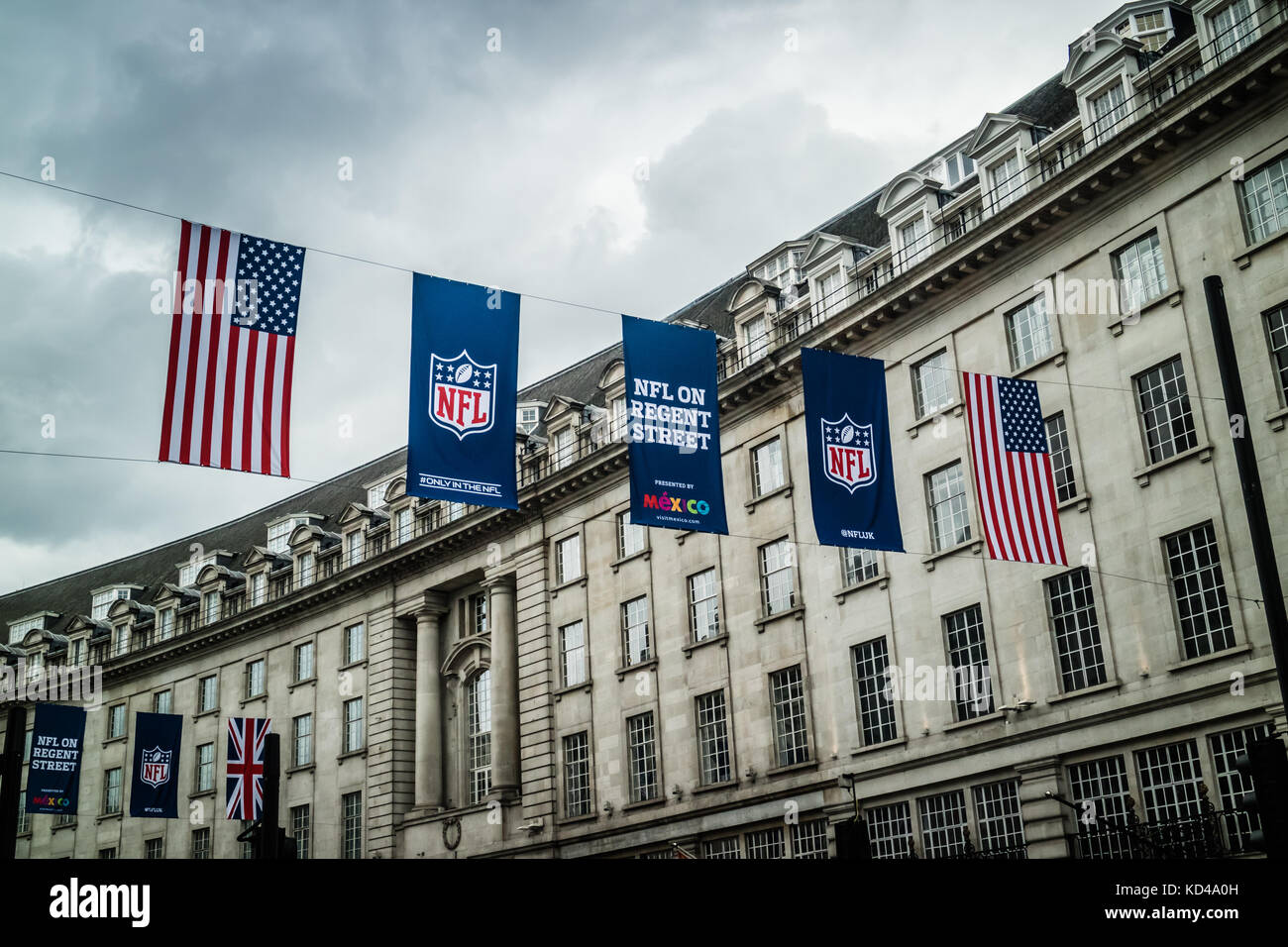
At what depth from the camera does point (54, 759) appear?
133 feet

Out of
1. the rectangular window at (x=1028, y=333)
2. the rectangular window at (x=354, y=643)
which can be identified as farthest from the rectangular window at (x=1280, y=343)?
the rectangular window at (x=354, y=643)

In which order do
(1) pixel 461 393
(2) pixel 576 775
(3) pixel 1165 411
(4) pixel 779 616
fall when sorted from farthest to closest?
(2) pixel 576 775, (4) pixel 779 616, (3) pixel 1165 411, (1) pixel 461 393

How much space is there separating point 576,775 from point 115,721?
115 ft

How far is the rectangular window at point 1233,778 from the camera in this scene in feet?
86.7

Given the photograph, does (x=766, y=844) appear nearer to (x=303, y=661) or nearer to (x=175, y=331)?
(x=175, y=331)

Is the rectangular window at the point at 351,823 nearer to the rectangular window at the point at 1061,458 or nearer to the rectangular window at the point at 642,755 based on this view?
the rectangular window at the point at 642,755

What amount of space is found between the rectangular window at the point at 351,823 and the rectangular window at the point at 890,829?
26182mm

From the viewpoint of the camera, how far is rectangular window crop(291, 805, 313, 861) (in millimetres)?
56219

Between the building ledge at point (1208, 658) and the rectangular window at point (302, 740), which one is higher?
the rectangular window at point (302, 740)

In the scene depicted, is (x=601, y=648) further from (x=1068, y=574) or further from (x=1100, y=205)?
(x=1100, y=205)

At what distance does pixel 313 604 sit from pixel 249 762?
19.7m

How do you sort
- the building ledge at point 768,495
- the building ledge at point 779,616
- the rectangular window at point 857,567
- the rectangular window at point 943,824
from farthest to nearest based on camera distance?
the building ledge at point 768,495, the building ledge at point 779,616, the rectangular window at point 857,567, the rectangular window at point 943,824

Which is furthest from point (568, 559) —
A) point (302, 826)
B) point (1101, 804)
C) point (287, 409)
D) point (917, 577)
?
point (287, 409)
